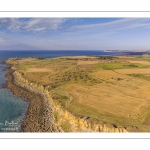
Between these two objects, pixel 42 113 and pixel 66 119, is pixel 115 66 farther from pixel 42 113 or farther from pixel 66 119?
pixel 42 113

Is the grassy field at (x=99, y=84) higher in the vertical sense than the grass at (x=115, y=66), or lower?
lower

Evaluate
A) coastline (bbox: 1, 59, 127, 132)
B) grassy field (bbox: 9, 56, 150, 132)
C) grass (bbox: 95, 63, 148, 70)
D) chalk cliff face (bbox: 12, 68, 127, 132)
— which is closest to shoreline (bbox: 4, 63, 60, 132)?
coastline (bbox: 1, 59, 127, 132)

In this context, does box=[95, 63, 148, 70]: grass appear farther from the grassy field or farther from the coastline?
the coastline

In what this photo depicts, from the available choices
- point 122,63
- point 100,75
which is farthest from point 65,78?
point 122,63

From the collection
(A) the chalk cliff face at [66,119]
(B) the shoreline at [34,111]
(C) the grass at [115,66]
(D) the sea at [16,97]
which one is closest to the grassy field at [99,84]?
(C) the grass at [115,66]

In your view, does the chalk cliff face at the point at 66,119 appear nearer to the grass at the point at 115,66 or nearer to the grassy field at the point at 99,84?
the grassy field at the point at 99,84

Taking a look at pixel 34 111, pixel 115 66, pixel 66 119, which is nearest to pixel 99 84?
pixel 115 66
